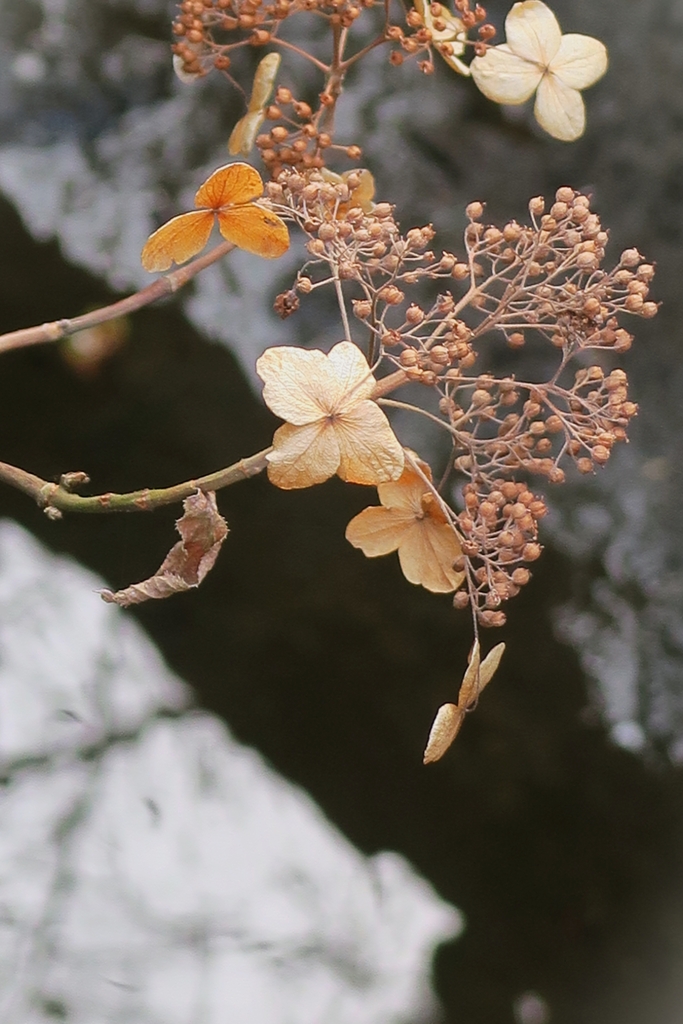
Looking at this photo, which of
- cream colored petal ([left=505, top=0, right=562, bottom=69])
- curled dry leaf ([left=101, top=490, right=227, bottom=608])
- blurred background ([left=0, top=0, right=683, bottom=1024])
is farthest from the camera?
blurred background ([left=0, top=0, right=683, bottom=1024])

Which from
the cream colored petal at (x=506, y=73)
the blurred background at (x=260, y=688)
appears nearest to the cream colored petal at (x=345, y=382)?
the cream colored petal at (x=506, y=73)

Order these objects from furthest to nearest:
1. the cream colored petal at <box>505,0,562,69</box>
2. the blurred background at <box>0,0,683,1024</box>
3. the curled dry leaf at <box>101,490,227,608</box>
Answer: the blurred background at <box>0,0,683,1024</box>, the cream colored petal at <box>505,0,562,69</box>, the curled dry leaf at <box>101,490,227,608</box>

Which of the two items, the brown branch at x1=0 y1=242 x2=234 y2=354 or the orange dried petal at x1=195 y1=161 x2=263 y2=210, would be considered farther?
the brown branch at x1=0 y1=242 x2=234 y2=354

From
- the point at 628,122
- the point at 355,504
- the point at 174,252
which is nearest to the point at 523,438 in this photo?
the point at 174,252

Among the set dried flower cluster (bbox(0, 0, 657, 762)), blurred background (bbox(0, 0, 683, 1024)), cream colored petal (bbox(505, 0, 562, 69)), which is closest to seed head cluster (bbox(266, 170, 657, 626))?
dried flower cluster (bbox(0, 0, 657, 762))

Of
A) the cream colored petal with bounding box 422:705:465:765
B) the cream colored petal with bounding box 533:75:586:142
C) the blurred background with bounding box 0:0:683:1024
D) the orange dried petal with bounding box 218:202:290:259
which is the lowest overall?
the blurred background with bounding box 0:0:683:1024

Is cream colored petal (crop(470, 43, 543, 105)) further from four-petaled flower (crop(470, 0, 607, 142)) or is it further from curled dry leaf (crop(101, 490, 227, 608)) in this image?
curled dry leaf (crop(101, 490, 227, 608))

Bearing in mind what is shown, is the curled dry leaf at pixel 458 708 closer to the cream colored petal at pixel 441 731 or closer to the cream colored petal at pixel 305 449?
the cream colored petal at pixel 441 731

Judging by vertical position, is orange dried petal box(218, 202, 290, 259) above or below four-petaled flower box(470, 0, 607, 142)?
below
